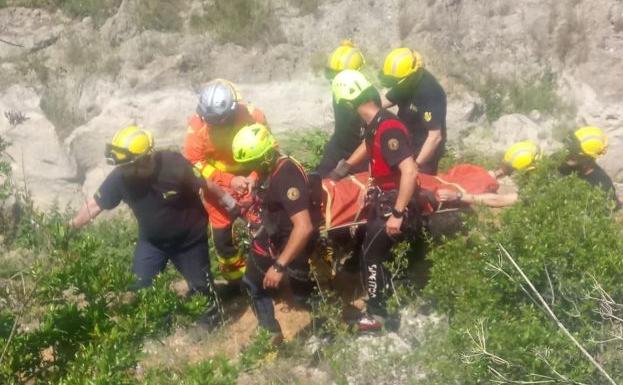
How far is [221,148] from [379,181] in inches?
52.9

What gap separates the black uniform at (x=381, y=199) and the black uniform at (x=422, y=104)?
1083 mm

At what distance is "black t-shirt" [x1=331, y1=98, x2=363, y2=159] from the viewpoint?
6.24 metres

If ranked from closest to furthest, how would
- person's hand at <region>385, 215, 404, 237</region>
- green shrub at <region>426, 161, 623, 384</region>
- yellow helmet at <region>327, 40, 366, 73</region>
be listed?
green shrub at <region>426, 161, 623, 384</region>
person's hand at <region>385, 215, 404, 237</region>
yellow helmet at <region>327, 40, 366, 73</region>

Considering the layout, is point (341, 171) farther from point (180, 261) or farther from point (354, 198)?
point (180, 261)

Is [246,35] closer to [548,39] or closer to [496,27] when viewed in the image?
[496,27]

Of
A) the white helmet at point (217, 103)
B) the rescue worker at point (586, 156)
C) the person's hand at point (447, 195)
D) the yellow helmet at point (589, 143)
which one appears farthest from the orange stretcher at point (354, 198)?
the yellow helmet at point (589, 143)

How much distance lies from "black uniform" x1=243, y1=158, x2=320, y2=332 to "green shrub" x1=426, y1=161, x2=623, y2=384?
97cm

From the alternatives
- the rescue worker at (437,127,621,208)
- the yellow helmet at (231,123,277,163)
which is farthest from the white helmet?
the rescue worker at (437,127,621,208)

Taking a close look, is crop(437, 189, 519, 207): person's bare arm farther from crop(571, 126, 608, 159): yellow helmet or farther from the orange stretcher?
crop(571, 126, 608, 159): yellow helmet

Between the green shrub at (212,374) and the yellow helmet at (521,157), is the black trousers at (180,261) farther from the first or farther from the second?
the yellow helmet at (521,157)

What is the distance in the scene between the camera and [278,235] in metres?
4.92

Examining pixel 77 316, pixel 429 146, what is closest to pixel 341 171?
pixel 429 146

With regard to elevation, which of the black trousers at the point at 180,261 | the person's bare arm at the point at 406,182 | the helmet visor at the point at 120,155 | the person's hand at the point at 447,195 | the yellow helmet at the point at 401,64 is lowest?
the black trousers at the point at 180,261

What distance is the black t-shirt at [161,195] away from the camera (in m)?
5.08
